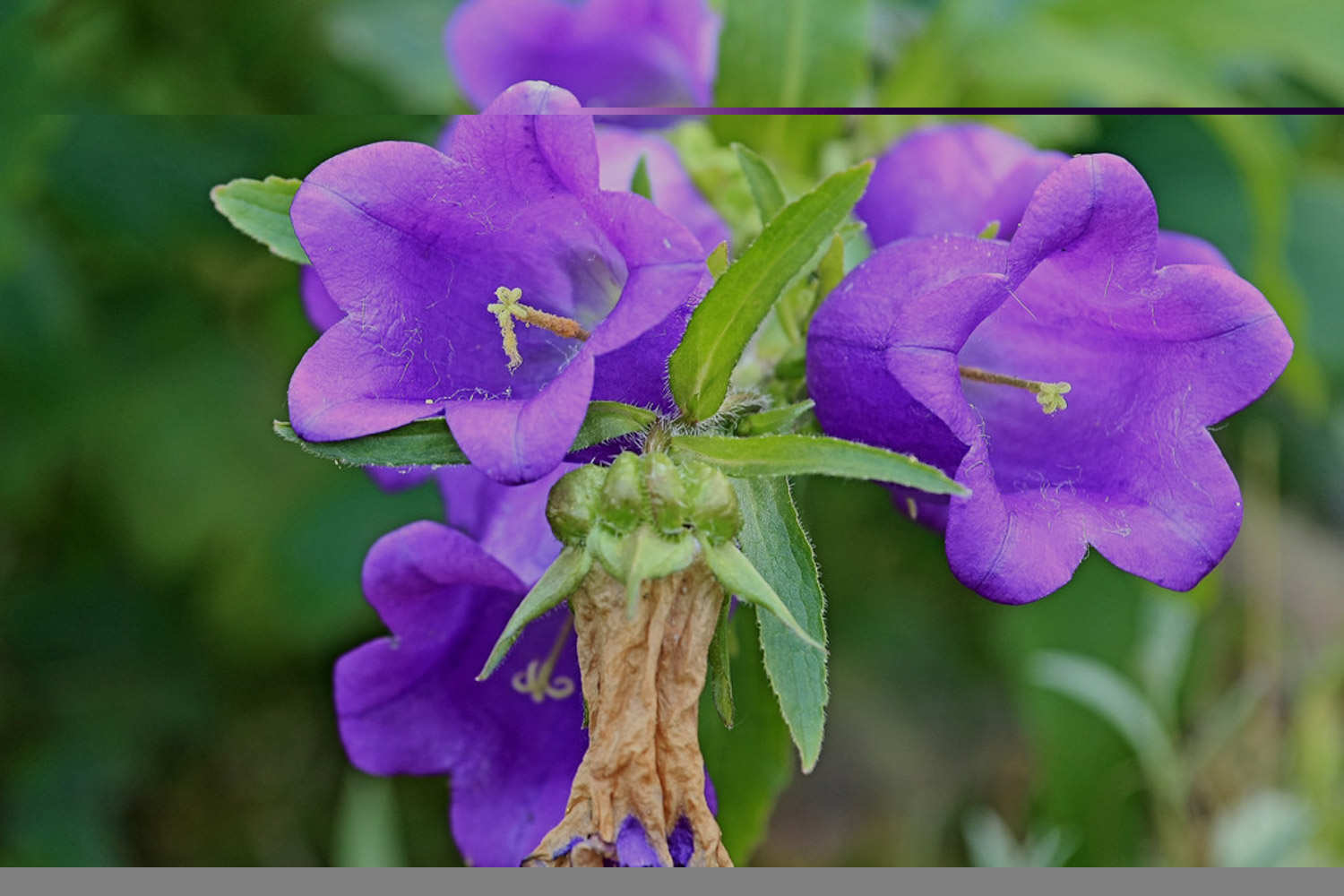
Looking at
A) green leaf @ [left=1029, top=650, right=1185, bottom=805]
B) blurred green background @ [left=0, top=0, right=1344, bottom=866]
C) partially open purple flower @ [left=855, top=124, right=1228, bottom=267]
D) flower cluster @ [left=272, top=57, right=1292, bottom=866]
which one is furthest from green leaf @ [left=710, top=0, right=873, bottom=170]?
green leaf @ [left=1029, top=650, right=1185, bottom=805]

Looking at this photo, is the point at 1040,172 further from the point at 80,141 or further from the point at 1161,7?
the point at 80,141

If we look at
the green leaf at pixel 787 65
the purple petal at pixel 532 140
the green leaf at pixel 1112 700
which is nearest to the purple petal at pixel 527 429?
the purple petal at pixel 532 140

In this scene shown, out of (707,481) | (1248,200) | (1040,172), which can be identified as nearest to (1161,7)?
(1248,200)

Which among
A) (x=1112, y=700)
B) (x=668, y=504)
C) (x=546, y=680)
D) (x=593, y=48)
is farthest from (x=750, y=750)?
(x=1112, y=700)

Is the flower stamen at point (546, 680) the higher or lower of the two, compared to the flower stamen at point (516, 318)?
lower

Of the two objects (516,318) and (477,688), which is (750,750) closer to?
(477,688)

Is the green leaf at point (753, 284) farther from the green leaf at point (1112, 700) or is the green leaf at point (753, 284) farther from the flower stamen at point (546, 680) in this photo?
the green leaf at point (1112, 700)
